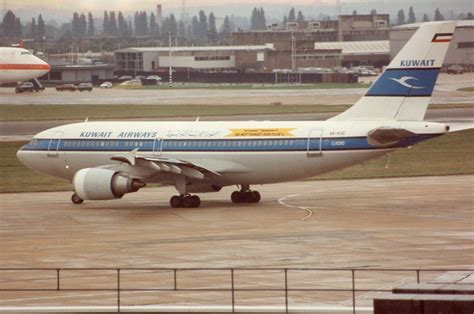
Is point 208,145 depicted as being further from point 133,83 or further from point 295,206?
point 133,83

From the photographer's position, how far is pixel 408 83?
67.9m

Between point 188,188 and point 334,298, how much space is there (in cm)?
3002

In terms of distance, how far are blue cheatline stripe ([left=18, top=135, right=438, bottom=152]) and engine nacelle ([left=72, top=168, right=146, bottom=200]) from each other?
402 centimetres

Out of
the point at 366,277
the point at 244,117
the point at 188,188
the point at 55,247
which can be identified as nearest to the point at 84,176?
the point at 188,188

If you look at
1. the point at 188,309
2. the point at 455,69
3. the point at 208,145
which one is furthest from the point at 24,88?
the point at 188,309

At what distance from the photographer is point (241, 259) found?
50.1m

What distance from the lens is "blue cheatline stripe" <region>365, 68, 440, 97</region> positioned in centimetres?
6769

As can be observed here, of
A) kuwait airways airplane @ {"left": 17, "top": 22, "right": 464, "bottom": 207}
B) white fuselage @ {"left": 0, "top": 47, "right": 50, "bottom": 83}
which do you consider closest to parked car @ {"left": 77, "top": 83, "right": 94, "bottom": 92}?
white fuselage @ {"left": 0, "top": 47, "right": 50, "bottom": 83}

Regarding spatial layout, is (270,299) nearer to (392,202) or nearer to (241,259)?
(241,259)

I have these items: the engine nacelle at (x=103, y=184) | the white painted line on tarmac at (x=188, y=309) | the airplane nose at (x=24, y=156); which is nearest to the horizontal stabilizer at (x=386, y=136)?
the engine nacelle at (x=103, y=184)

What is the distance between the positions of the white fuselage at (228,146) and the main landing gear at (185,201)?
1022 mm

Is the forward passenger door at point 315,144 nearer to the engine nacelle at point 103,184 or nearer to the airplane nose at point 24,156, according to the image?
the engine nacelle at point 103,184

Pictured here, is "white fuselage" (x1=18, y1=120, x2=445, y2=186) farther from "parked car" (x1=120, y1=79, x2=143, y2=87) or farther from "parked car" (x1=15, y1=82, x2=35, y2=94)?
"parked car" (x1=120, y1=79, x2=143, y2=87)

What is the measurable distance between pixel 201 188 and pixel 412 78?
12302 mm
